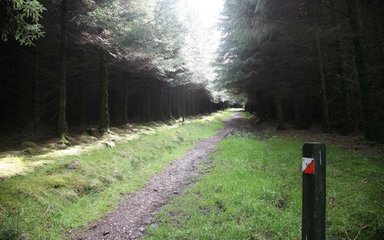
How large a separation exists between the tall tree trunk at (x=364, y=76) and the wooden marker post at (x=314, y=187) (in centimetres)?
1030

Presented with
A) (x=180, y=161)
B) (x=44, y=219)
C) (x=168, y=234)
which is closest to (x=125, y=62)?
(x=180, y=161)

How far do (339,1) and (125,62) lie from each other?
13.0m

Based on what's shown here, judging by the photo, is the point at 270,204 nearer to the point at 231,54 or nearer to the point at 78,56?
the point at 78,56

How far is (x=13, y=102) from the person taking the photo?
61.5 ft

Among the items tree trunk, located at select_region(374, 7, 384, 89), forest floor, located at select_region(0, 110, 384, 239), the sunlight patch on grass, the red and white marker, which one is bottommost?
forest floor, located at select_region(0, 110, 384, 239)

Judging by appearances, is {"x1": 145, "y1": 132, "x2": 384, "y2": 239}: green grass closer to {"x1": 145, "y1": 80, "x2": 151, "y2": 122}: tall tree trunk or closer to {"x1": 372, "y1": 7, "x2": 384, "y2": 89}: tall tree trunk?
{"x1": 372, "y1": 7, "x2": 384, "y2": 89}: tall tree trunk

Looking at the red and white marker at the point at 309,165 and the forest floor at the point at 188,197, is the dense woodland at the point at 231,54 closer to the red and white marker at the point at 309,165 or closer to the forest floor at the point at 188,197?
the forest floor at the point at 188,197

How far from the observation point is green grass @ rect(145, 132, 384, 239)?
18.1ft

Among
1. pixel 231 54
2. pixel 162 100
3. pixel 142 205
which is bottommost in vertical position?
pixel 142 205

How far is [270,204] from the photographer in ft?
21.9

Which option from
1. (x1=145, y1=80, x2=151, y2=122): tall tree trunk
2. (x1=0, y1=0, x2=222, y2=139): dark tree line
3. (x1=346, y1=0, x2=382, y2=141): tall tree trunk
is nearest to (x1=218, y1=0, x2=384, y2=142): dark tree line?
(x1=346, y1=0, x2=382, y2=141): tall tree trunk

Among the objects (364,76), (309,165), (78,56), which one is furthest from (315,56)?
(309,165)

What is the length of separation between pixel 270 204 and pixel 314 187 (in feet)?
10.3

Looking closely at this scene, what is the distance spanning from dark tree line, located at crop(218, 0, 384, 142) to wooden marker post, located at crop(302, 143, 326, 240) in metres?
10.3
